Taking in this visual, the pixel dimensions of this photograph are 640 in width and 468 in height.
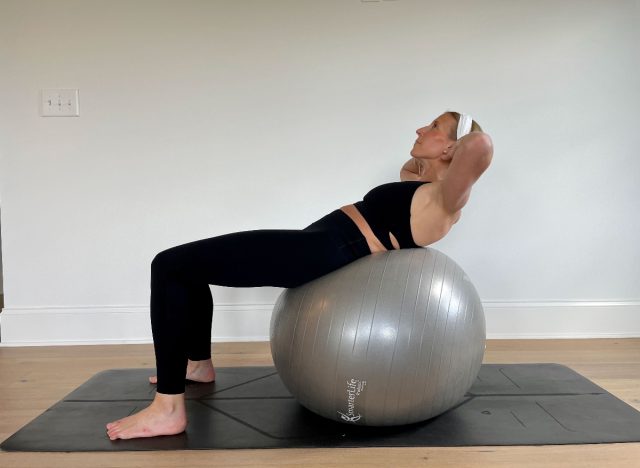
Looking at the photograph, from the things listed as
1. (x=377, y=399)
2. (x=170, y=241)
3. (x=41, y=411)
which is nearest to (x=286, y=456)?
(x=377, y=399)

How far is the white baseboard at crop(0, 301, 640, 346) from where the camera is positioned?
9.33 ft

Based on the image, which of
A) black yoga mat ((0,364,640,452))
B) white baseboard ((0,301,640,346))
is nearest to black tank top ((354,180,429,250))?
black yoga mat ((0,364,640,452))

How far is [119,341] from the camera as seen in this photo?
2.86 m

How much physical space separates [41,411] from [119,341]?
3.33ft

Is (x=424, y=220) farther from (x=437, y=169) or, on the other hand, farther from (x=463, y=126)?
(x=463, y=126)

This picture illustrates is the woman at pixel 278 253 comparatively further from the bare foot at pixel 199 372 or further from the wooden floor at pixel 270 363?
the bare foot at pixel 199 372

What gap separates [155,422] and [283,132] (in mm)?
1647

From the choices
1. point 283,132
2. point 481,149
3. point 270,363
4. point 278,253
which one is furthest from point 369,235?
point 283,132

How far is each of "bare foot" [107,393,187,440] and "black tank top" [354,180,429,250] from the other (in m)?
0.78

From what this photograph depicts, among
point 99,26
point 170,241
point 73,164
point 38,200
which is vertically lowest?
point 170,241

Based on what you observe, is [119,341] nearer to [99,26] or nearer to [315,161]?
[315,161]

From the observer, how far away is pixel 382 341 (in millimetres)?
1517

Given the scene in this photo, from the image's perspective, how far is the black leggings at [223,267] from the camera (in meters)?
1.63

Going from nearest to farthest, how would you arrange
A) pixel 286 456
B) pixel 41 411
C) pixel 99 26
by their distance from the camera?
1. pixel 286 456
2. pixel 41 411
3. pixel 99 26
